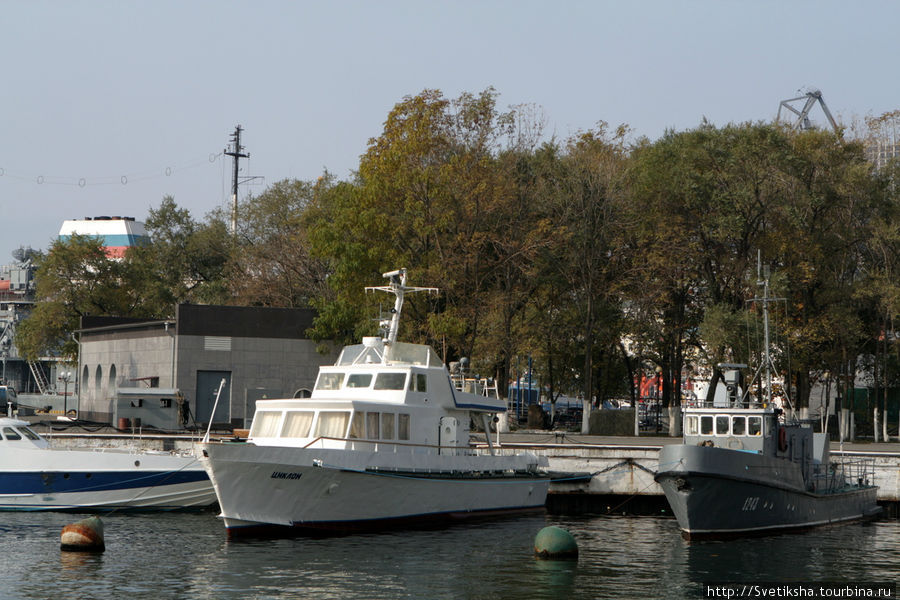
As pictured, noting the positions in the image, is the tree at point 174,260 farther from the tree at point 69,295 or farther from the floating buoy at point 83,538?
the floating buoy at point 83,538

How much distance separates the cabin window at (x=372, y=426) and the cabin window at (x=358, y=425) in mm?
141

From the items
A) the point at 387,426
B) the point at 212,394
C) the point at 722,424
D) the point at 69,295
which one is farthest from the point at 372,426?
the point at 69,295

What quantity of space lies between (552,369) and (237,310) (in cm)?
2131

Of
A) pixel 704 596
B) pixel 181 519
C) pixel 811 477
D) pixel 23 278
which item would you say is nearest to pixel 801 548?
pixel 811 477

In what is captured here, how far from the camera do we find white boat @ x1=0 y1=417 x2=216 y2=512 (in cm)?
3117

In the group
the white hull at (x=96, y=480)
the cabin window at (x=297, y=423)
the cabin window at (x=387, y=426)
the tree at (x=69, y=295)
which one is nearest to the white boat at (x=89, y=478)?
the white hull at (x=96, y=480)

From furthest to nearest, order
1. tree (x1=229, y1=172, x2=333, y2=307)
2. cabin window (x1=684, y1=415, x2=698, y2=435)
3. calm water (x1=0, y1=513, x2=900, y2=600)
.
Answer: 1. tree (x1=229, y1=172, x2=333, y2=307)
2. cabin window (x1=684, y1=415, x2=698, y2=435)
3. calm water (x1=0, y1=513, x2=900, y2=600)

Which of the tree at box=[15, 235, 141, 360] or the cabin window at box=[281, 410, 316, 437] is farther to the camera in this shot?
the tree at box=[15, 235, 141, 360]

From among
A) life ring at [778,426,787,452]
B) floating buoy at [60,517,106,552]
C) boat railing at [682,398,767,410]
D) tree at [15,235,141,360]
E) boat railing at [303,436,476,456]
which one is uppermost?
tree at [15,235,141,360]

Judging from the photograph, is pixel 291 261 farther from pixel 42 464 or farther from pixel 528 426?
pixel 42 464

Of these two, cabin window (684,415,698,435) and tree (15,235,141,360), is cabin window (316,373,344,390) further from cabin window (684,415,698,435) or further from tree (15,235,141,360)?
tree (15,235,141,360)

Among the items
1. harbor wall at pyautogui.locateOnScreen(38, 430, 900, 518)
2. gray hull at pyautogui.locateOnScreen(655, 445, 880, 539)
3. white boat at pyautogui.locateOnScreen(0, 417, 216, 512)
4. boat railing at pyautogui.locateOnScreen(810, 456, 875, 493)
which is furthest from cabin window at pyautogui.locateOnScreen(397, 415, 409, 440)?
boat railing at pyautogui.locateOnScreen(810, 456, 875, 493)

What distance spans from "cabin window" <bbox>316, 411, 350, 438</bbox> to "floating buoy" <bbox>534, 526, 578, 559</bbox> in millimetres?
6884

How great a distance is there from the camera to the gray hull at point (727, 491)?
88.4ft
